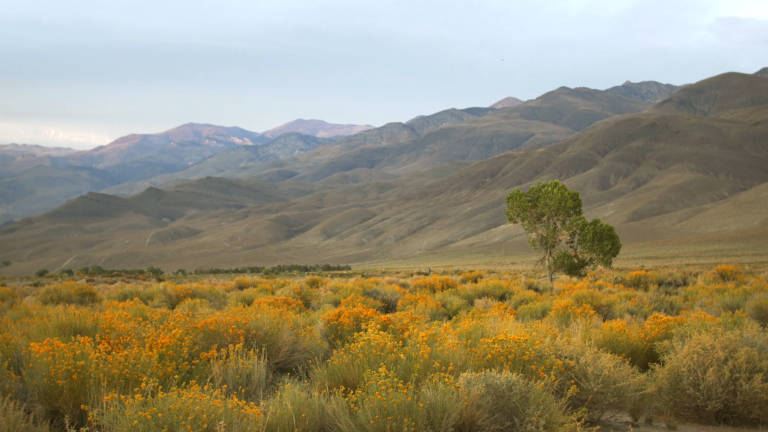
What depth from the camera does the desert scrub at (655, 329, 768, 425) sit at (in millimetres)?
6113

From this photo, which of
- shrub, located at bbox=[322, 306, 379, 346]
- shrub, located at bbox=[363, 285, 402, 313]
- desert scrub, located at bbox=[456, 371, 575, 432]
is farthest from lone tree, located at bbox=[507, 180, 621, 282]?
desert scrub, located at bbox=[456, 371, 575, 432]

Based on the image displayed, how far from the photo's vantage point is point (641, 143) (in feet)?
504

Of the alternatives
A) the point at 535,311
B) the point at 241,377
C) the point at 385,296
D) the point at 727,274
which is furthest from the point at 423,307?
the point at 727,274

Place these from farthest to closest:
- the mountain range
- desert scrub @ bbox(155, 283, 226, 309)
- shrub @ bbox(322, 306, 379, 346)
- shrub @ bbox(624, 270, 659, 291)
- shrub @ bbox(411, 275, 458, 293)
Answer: the mountain range, shrub @ bbox(624, 270, 659, 291), shrub @ bbox(411, 275, 458, 293), desert scrub @ bbox(155, 283, 226, 309), shrub @ bbox(322, 306, 379, 346)

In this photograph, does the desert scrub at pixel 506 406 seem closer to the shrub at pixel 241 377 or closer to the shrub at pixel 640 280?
the shrub at pixel 241 377

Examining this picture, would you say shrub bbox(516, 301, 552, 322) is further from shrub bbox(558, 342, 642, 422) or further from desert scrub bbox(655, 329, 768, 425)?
shrub bbox(558, 342, 642, 422)

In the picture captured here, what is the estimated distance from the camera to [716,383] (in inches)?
245

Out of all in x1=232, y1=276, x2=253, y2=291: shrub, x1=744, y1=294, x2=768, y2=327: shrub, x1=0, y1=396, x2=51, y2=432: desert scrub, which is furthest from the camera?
x1=232, y1=276, x2=253, y2=291: shrub

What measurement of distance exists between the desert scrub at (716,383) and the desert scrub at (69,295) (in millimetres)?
14933

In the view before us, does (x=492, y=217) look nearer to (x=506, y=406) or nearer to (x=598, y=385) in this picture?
(x=598, y=385)

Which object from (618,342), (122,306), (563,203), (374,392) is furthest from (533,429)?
(563,203)

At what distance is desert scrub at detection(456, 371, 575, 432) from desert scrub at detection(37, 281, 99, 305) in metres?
13.5

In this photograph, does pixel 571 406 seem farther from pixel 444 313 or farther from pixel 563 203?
pixel 563 203

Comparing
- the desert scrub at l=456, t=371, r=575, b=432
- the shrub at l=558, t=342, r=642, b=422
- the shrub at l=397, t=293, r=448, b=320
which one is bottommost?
the shrub at l=397, t=293, r=448, b=320
